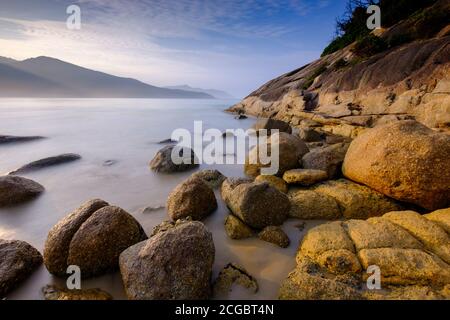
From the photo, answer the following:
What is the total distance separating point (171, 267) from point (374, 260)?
2.41 metres

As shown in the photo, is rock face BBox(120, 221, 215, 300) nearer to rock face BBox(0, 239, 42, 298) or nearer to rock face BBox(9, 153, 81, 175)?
rock face BBox(0, 239, 42, 298)

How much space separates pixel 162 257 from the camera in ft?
9.39

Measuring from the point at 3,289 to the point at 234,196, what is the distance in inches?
133

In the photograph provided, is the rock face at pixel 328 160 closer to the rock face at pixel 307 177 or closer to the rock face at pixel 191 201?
the rock face at pixel 307 177

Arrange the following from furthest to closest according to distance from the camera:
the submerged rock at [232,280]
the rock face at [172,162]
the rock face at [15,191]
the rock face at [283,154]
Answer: the rock face at [172,162]
the rock face at [283,154]
the rock face at [15,191]
the submerged rock at [232,280]

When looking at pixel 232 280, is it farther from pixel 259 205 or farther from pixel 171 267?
pixel 259 205

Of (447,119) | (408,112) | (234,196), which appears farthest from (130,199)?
(408,112)

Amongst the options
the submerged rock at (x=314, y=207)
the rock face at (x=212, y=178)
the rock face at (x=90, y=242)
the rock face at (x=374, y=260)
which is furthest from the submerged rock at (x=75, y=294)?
the rock face at (x=212, y=178)

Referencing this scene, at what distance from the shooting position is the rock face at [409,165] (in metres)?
4.09

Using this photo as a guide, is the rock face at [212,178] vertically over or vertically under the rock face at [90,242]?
over

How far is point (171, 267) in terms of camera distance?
9.20ft

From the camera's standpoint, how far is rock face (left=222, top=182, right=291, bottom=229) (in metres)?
4.12

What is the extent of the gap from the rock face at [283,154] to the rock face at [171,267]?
3647 millimetres
